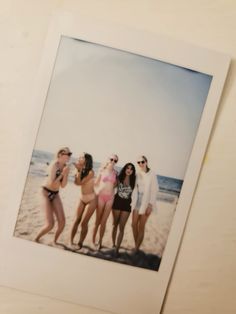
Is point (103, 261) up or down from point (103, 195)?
down

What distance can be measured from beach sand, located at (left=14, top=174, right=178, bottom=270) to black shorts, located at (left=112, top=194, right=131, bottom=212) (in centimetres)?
2

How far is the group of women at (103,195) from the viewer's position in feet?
1.68

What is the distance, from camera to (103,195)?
0.52 m

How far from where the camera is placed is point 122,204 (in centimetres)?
52

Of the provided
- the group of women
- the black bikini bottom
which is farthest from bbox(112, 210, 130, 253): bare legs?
the black bikini bottom

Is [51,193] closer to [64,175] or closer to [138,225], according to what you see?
[64,175]

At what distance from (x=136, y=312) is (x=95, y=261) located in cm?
11

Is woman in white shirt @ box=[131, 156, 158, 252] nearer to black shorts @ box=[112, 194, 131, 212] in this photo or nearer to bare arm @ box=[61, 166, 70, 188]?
black shorts @ box=[112, 194, 131, 212]

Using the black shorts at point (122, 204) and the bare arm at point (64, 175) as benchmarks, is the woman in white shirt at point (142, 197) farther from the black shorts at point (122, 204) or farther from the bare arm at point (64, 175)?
the bare arm at point (64, 175)

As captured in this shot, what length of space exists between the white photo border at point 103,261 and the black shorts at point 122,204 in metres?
0.08

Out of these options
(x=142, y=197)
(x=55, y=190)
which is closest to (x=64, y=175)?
(x=55, y=190)

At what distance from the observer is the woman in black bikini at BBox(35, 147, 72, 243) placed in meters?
0.51

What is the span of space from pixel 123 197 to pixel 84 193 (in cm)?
6

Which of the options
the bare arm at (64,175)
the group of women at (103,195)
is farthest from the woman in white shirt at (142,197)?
the bare arm at (64,175)
